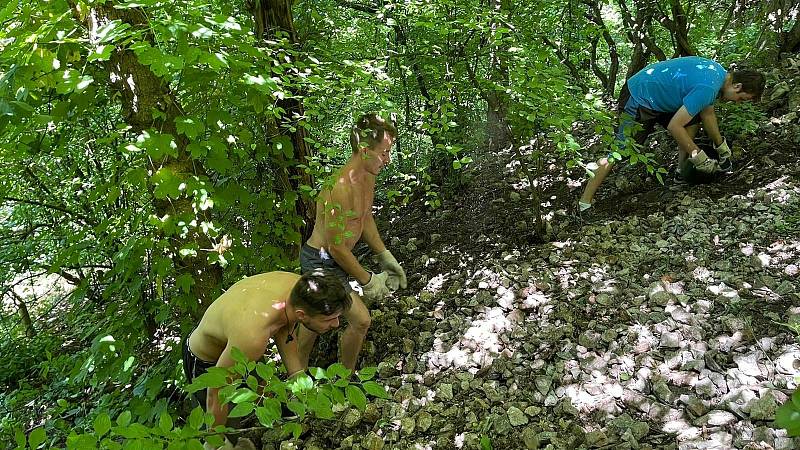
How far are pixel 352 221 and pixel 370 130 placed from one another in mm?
584

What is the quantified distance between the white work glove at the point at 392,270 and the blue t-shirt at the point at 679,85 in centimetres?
257

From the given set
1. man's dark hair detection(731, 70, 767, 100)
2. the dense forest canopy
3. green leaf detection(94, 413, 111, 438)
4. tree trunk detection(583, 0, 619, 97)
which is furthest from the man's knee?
tree trunk detection(583, 0, 619, 97)

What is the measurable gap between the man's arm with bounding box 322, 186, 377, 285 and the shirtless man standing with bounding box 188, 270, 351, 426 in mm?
384

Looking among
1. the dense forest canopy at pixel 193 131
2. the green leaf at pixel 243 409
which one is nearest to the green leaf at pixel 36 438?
the dense forest canopy at pixel 193 131

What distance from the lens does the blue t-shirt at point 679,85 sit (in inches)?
162

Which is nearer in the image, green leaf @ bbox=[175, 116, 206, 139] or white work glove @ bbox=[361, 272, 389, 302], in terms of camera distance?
green leaf @ bbox=[175, 116, 206, 139]

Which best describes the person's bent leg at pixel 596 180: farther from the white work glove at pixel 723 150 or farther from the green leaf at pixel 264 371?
the green leaf at pixel 264 371

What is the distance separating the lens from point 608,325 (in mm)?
3236

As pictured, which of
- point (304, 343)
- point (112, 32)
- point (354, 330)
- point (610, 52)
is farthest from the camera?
point (610, 52)

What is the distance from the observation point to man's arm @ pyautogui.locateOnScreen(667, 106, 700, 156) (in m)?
4.15

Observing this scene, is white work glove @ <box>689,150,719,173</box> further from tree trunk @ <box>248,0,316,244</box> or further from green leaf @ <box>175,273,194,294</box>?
green leaf @ <box>175,273,194,294</box>

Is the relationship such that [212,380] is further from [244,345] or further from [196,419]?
[244,345]

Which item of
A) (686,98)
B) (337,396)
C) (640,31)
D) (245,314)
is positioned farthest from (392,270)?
(640,31)

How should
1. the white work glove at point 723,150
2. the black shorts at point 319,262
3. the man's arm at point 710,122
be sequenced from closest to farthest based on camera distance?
the black shorts at point 319,262 < the man's arm at point 710,122 < the white work glove at point 723,150
